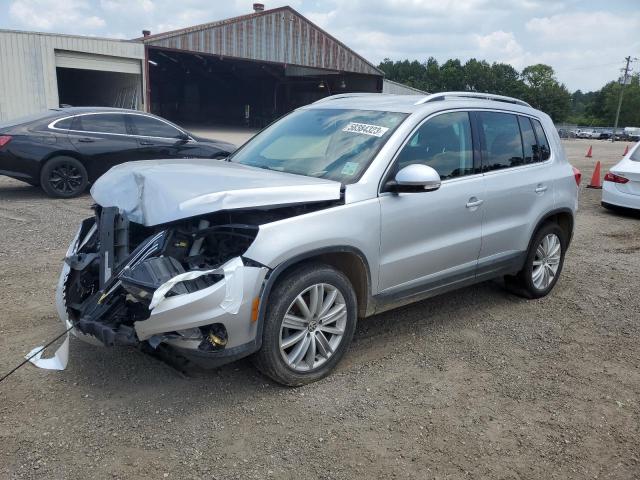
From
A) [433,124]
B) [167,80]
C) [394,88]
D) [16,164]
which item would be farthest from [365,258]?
[167,80]

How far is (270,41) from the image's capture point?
27406 mm

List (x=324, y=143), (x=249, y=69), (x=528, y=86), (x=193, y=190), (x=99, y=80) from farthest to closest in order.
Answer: (x=528, y=86) < (x=249, y=69) < (x=99, y=80) < (x=324, y=143) < (x=193, y=190)

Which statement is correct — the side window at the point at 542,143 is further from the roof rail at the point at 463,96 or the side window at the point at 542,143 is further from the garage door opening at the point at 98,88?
the garage door opening at the point at 98,88

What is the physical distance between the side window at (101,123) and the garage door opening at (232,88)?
2452 centimetres

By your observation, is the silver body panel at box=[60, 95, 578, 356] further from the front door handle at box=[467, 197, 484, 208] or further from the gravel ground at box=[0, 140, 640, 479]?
the gravel ground at box=[0, 140, 640, 479]

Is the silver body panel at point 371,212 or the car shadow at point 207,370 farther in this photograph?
the car shadow at point 207,370

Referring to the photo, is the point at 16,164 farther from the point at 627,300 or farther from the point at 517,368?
the point at 627,300

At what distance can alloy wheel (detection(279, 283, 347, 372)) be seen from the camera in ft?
11.2

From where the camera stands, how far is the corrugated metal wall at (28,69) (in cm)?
1875

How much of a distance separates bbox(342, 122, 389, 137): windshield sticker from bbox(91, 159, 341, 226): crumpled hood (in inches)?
23.9

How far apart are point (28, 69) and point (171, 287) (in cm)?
A: 1978

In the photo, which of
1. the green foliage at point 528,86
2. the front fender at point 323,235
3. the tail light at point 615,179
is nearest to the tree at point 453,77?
the green foliage at point 528,86

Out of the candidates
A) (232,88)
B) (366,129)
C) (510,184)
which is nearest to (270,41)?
(232,88)

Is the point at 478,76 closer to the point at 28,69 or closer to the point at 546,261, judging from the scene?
the point at 28,69
